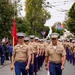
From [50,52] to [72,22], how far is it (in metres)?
50.6

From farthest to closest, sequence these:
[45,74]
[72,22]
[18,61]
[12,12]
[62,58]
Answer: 1. [72,22]
2. [12,12]
3. [45,74]
4. [18,61]
5. [62,58]

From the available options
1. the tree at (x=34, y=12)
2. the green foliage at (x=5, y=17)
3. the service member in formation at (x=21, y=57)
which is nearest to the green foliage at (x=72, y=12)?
the tree at (x=34, y=12)

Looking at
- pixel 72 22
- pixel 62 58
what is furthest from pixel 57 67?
pixel 72 22

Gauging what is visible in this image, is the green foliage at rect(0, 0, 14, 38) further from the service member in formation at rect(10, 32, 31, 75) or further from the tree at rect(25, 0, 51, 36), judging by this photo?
the tree at rect(25, 0, 51, 36)

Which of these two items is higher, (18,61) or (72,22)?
(18,61)

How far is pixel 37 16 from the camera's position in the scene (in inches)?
2467

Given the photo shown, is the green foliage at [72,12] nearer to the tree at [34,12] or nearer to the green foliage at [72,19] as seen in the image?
the green foliage at [72,19]

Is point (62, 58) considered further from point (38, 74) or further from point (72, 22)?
point (72, 22)

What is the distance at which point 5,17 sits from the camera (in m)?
30.7

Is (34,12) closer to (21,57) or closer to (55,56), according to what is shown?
(21,57)

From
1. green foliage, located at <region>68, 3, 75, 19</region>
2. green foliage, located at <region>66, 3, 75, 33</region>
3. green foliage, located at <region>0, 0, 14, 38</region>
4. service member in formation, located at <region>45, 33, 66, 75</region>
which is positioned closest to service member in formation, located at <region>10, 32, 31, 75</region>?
service member in formation, located at <region>45, 33, 66, 75</region>

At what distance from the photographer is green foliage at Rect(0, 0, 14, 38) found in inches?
1192

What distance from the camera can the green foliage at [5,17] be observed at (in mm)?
30286

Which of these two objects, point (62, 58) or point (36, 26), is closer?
point (62, 58)
